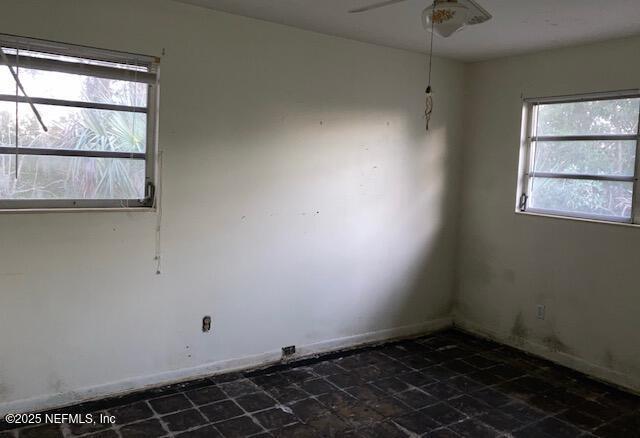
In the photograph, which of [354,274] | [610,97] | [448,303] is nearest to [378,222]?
[354,274]

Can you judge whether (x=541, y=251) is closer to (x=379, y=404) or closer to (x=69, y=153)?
(x=379, y=404)

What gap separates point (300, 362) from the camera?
3828 mm

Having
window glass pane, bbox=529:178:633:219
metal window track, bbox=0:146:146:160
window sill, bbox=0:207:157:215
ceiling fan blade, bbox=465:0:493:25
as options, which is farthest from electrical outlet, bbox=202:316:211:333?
window glass pane, bbox=529:178:633:219

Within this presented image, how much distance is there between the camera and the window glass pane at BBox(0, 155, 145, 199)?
9.41ft

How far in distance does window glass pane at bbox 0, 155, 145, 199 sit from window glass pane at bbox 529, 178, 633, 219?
300 centimetres

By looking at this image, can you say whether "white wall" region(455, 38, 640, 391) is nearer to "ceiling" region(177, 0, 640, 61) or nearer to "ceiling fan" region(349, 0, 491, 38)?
"ceiling" region(177, 0, 640, 61)

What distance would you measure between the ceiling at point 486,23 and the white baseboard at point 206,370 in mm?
2278

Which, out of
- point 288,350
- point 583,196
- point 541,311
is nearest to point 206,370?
point 288,350

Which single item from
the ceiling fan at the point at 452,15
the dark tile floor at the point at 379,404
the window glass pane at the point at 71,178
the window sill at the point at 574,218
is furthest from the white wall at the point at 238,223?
the ceiling fan at the point at 452,15

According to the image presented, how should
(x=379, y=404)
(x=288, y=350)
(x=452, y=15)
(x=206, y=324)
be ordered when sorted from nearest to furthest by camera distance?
1. (x=452, y=15)
2. (x=379, y=404)
3. (x=206, y=324)
4. (x=288, y=350)

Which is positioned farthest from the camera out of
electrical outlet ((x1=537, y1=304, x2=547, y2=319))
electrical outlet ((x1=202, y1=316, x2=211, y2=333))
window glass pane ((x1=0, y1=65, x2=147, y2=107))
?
electrical outlet ((x1=537, y1=304, x2=547, y2=319))

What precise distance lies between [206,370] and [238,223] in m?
0.99

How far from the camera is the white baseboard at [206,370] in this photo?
295 cm

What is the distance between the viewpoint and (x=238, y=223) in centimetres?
356
